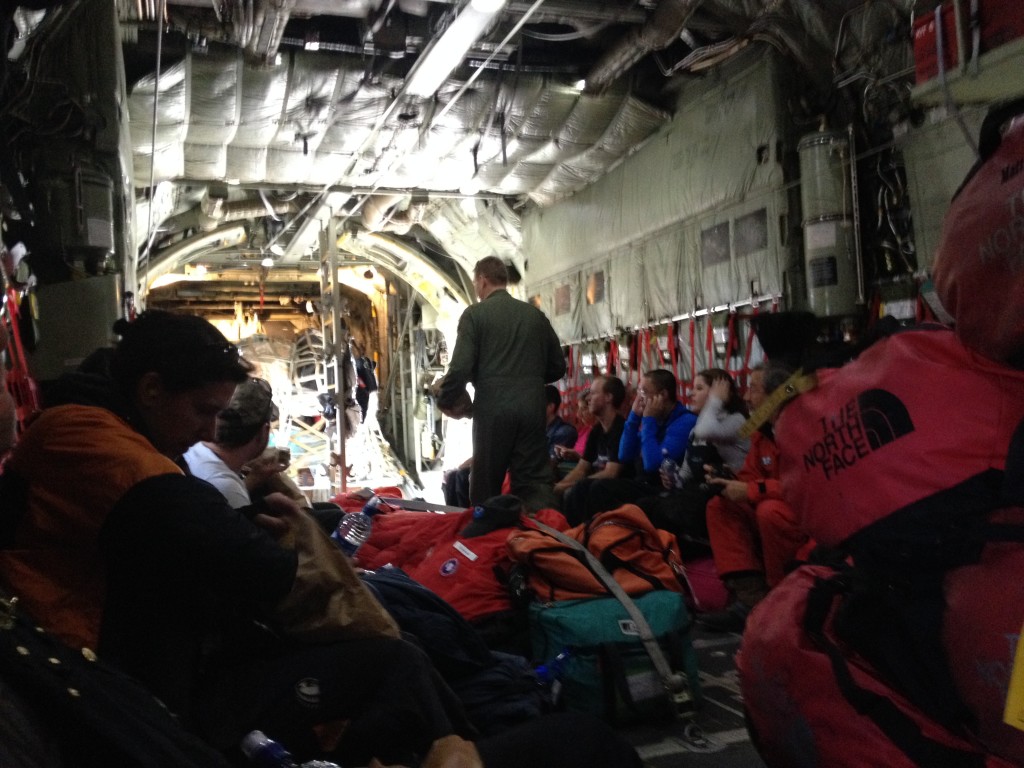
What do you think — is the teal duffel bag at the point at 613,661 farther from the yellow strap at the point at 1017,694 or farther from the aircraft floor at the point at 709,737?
the yellow strap at the point at 1017,694

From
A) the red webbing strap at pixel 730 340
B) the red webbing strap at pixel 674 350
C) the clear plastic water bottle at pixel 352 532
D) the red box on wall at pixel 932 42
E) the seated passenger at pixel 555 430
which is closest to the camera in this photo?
the red box on wall at pixel 932 42

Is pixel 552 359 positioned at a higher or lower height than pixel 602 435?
higher

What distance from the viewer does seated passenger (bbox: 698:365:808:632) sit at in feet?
11.3

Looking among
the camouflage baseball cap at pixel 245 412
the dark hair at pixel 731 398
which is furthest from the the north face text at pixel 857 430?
the dark hair at pixel 731 398

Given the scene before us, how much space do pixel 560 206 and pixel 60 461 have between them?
22.0 ft

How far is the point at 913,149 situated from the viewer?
158 inches

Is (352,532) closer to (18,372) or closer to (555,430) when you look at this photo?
(18,372)

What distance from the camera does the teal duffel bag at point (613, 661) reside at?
97.8 inches

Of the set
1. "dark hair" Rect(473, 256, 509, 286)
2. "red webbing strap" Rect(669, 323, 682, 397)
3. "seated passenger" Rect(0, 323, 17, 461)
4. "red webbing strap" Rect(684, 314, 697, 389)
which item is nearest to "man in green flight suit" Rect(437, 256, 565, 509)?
"dark hair" Rect(473, 256, 509, 286)

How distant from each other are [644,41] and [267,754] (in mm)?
4653

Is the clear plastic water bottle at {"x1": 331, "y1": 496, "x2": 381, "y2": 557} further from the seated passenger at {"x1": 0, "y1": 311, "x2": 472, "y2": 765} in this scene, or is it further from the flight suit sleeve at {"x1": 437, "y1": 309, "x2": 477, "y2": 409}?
the seated passenger at {"x1": 0, "y1": 311, "x2": 472, "y2": 765}

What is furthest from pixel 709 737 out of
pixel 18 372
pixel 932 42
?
pixel 932 42

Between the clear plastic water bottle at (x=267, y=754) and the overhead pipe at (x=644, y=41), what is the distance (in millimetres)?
4288

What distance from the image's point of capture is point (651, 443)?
A: 184 inches
